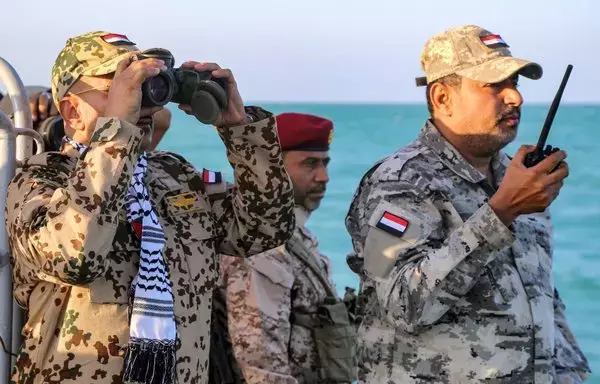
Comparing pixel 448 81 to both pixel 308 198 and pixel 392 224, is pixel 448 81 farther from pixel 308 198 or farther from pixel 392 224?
pixel 308 198

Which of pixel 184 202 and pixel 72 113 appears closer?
pixel 72 113

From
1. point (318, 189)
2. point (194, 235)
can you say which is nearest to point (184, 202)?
point (194, 235)

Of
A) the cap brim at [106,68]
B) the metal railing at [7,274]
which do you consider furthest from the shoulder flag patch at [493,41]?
the metal railing at [7,274]

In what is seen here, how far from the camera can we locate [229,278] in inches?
177

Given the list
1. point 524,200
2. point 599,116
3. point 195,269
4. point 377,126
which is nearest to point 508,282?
point 524,200

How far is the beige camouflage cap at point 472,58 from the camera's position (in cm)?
374

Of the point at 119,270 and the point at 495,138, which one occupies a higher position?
the point at 495,138

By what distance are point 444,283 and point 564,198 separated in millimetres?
9273

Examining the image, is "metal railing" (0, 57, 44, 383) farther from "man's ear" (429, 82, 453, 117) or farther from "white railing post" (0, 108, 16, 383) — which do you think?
"man's ear" (429, 82, 453, 117)

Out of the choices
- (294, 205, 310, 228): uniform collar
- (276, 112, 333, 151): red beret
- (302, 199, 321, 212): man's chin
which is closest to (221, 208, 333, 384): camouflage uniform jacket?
(294, 205, 310, 228): uniform collar

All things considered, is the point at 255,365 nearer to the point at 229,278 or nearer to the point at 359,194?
the point at 229,278

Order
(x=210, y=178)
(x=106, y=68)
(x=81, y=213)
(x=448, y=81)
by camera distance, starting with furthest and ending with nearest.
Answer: (x=448, y=81), (x=210, y=178), (x=106, y=68), (x=81, y=213)

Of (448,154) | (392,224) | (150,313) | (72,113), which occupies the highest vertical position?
(72,113)

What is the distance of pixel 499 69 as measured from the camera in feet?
12.3
